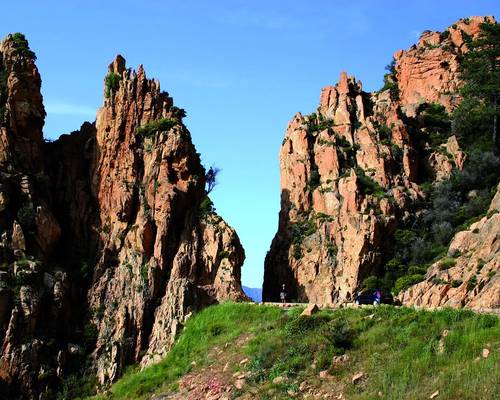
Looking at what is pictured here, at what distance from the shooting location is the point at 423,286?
51.4 metres

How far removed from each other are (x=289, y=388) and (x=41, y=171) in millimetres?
31940

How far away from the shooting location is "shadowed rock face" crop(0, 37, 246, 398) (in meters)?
52.2

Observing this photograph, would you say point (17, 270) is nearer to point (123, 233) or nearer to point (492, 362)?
point (123, 233)

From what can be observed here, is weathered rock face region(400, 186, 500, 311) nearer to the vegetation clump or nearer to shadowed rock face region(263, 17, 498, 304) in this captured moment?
shadowed rock face region(263, 17, 498, 304)

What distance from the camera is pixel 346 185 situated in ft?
218

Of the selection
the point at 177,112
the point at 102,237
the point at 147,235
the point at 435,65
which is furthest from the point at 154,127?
the point at 435,65

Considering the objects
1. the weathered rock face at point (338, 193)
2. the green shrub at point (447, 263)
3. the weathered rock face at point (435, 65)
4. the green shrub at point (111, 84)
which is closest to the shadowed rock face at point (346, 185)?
the weathered rock face at point (338, 193)

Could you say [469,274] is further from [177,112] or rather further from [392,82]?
[392,82]

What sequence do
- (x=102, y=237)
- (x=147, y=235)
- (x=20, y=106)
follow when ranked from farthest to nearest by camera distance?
(x=102, y=237) < (x=20, y=106) < (x=147, y=235)

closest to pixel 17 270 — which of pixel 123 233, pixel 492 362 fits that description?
pixel 123 233

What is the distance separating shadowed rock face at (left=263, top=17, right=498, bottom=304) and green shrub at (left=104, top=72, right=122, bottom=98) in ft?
60.7

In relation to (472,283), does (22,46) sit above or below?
above

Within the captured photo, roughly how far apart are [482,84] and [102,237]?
4114cm

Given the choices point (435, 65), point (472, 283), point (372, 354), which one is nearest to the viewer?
point (372, 354)
